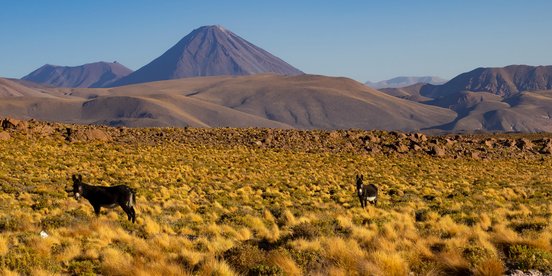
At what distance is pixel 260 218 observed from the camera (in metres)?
17.5

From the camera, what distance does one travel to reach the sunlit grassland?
31.1 feet

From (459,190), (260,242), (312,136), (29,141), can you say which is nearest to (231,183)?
(459,190)

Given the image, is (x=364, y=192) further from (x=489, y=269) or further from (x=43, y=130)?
(x=43, y=130)

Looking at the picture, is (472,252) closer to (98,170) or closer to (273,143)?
(98,170)

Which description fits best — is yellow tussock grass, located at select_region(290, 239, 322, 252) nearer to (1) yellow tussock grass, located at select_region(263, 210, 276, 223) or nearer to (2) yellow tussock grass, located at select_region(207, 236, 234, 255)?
(2) yellow tussock grass, located at select_region(207, 236, 234, 255)

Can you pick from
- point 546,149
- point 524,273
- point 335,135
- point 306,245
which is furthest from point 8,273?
point 546,149

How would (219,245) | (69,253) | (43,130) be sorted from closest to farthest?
(69,253) → (219,245) → (43,130)

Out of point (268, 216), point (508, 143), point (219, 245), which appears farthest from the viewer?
point (508, 143)

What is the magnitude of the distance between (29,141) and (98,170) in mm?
15585

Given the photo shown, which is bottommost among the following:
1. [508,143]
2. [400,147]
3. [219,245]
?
[400,147]

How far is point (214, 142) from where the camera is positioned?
54.3m

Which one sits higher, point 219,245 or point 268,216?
point 219,245

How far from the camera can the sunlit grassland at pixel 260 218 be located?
9484mm

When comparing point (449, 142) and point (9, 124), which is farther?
point (449, 142)
